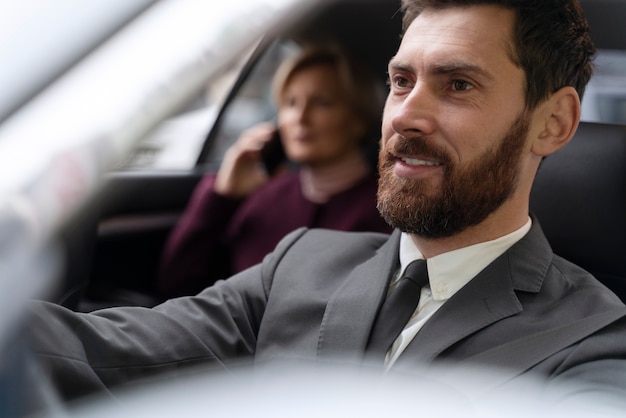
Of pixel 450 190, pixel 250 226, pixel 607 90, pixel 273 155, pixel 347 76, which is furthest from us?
pixel 273 155

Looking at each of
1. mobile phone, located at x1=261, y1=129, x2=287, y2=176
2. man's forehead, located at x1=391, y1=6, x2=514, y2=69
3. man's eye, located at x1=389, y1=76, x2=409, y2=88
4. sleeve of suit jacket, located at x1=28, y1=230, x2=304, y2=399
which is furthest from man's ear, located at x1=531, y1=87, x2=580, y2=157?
mobile phone, located at x1=261, y1=129, x2=287, y2=176

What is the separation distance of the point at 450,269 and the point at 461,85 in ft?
0.95

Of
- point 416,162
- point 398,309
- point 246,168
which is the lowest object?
point 246,168

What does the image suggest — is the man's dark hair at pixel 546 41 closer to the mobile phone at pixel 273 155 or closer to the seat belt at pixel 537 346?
the seat belt at pixel 537 346

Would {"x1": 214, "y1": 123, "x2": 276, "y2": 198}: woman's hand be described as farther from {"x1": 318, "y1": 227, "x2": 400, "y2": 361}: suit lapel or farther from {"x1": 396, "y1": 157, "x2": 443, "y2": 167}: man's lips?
{"x1": 396, "y1": 157, "x2": 443, "y2": 167}: man's lips

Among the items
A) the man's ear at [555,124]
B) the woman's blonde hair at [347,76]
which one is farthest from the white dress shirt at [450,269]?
the woman's blonde hair at [347,76]

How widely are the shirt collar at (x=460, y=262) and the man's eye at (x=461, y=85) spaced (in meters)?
0.26

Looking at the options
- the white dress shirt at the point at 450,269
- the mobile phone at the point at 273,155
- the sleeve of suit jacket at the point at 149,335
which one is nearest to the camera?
the sleeve of suit jacket at the point at 149,335

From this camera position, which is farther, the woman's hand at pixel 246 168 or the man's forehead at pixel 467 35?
the woman's hand at pixel 246 168

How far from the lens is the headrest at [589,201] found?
1.31 m

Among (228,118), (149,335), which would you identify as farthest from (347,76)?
(149,335)

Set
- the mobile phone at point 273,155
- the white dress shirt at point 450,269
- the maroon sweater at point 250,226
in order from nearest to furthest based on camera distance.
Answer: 1. the white dress shirt at point 450,269
2. the maroon sweater at point 250,226
3. the mobile phone at point 273,155

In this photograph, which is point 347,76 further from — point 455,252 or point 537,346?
point 537,346

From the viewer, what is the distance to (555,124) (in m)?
1.36
